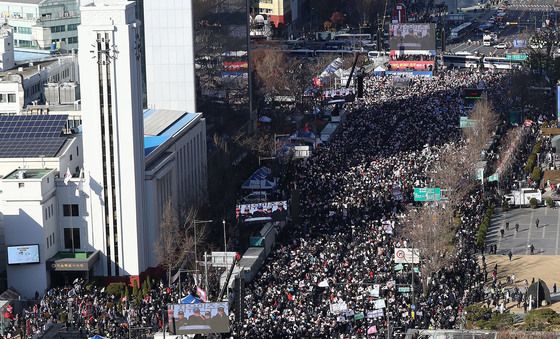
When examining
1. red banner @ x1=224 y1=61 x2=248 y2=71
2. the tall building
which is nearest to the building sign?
the tall building

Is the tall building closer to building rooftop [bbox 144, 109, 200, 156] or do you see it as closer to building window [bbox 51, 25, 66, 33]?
building rooftop [bbox 144, 109, 200, 156]

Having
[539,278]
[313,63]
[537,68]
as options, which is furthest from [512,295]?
[313,63]


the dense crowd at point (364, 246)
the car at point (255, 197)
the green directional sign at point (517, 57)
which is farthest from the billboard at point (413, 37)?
the car at point (255, 197)

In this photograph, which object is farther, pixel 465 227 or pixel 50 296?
pixel 465 227

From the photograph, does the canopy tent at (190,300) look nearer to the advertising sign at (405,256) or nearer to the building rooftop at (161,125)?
the advertising sign at (405,256)

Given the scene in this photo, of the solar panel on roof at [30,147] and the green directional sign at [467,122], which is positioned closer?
the solar panel on roof at [30,147]

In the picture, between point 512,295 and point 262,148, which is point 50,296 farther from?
point 262,148
